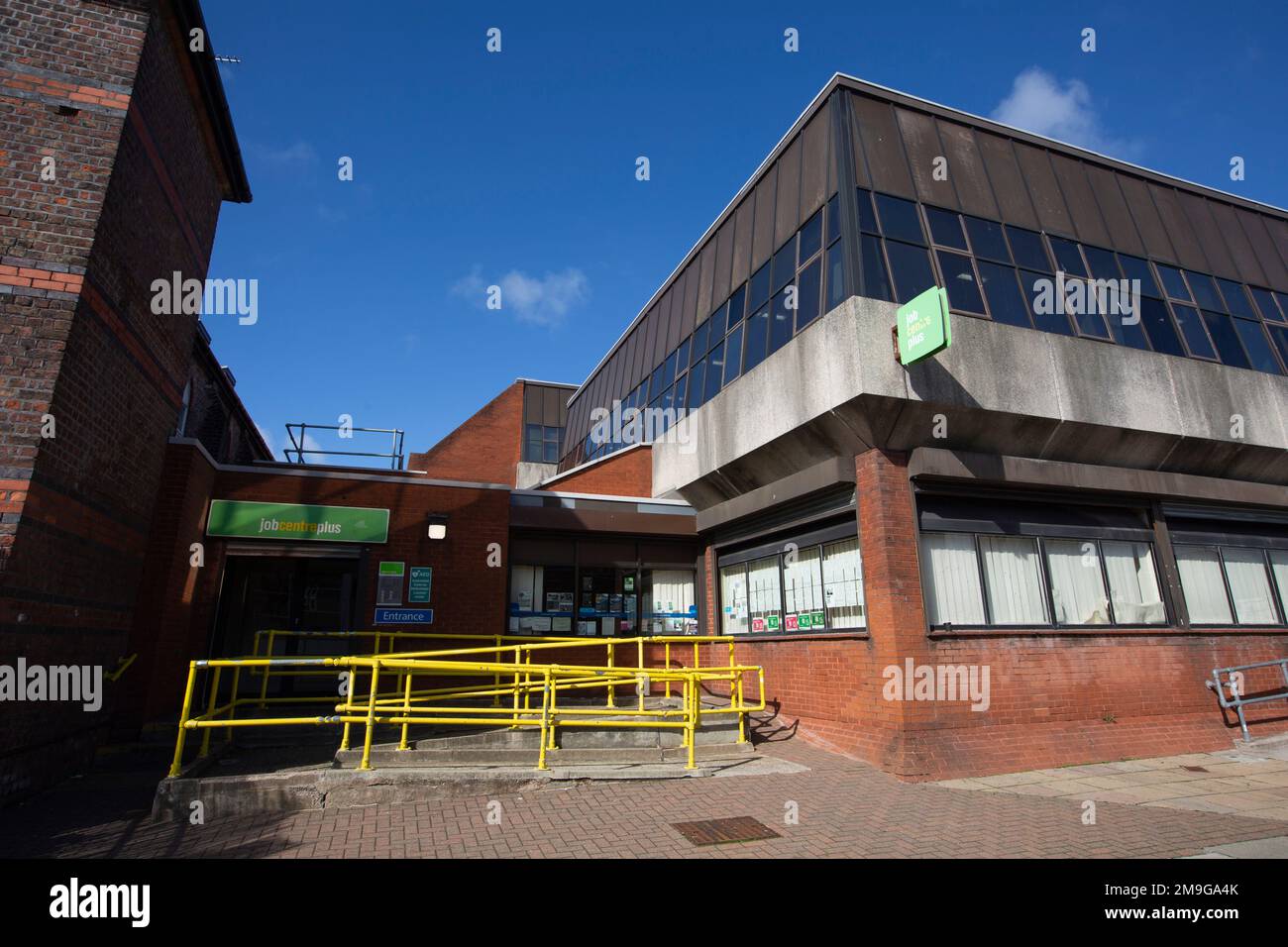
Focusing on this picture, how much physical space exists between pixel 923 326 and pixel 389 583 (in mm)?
9243

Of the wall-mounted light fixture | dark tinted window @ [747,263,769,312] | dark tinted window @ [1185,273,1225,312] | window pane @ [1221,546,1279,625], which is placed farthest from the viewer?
dark tinted window @ [1185,273,1225,312]

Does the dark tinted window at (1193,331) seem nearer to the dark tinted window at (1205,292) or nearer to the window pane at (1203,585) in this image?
the dark tinted window at (1205,292)

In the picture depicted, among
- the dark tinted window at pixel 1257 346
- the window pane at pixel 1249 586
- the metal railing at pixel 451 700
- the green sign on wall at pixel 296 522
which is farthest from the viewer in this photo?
the dark tinted window at pixel 1257 346

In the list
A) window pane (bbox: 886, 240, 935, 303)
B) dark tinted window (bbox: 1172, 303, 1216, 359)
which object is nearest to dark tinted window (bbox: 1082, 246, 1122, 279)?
dark tinted window (bbox: 1172, 303, 1216, 359)

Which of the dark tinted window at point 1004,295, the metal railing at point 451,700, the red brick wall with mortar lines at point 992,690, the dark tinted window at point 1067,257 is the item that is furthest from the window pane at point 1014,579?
the dark tinted window at point 1067,257

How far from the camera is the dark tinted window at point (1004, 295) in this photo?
10891 millimetres

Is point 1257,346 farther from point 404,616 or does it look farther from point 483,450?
point 483,450

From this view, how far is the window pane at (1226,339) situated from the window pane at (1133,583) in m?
4.62

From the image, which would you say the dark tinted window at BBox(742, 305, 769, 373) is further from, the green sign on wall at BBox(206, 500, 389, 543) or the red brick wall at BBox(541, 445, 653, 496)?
the green sign on wall at BBox(206, 500, 389, 543)

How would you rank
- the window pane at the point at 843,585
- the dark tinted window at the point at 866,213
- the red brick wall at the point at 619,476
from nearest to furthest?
the window pane at the point at 843,585 → the dark tinted window at the point at 866,213 → the red brick wall at the point at 619,476

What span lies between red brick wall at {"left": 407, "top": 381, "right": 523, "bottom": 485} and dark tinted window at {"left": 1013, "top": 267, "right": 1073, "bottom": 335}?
20.6m

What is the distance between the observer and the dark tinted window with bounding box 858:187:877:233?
10508mm
